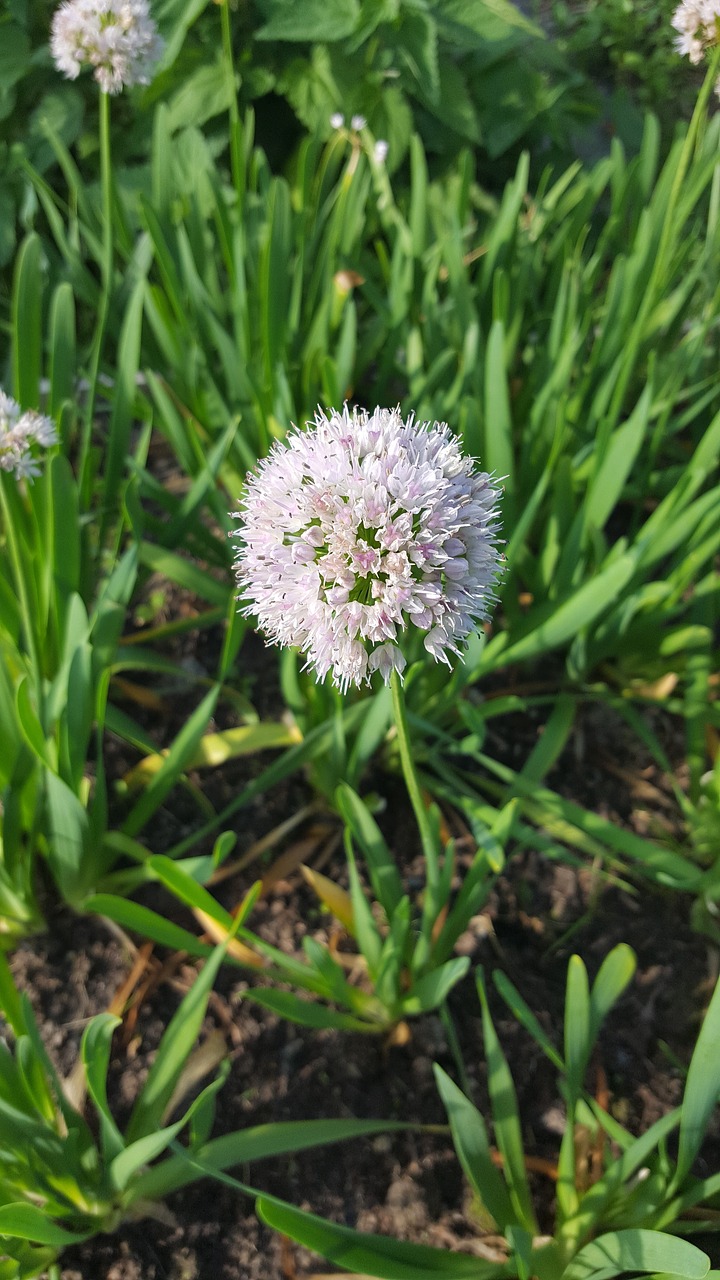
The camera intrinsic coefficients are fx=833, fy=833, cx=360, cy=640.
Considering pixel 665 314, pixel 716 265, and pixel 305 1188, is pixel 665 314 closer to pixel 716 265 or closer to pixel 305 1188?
pixel 716 265

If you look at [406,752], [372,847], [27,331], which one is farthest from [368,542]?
[27,331]

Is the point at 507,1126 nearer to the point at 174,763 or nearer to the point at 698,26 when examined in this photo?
the point at 174,763

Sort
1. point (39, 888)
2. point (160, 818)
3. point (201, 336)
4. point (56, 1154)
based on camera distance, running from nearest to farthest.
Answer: point (56, 1154)
point (39, 888)
point (160, 818)
point (201, 336)

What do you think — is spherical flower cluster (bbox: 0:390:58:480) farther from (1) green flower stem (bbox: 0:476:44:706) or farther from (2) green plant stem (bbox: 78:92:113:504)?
Result: (2) green plant stem (bbox: 78:92:113:504)

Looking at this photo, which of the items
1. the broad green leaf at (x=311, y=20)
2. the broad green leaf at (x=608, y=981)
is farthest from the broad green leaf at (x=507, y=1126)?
the broad green leaf at (x=311, y=20)

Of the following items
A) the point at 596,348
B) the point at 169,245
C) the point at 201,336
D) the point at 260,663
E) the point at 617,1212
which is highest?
the point at 169,245

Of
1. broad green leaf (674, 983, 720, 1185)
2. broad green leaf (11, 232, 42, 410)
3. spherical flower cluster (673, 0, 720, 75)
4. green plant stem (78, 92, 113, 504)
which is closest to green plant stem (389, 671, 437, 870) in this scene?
broad green leaf (674, 983, 720, 1185)

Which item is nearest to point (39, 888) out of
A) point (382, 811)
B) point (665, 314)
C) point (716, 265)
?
point (382, 811)
